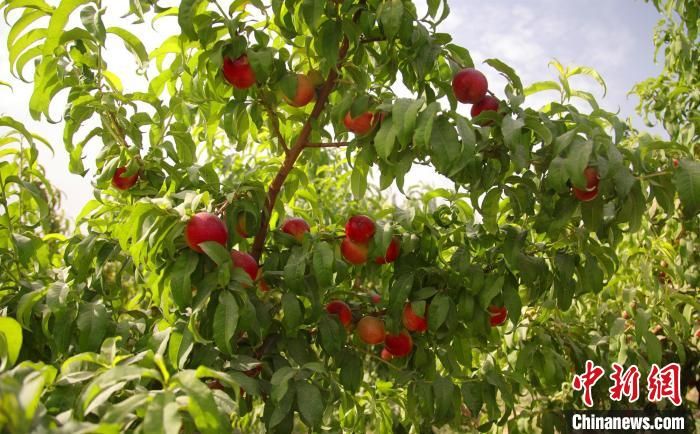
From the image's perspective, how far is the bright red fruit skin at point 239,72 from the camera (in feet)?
4.06

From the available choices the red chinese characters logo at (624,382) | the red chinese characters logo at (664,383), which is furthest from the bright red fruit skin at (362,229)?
the red chinese characters logo at (664,383)

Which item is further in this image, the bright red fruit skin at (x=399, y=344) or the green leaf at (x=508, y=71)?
the bright red fruit skin at (x=399, y=344)

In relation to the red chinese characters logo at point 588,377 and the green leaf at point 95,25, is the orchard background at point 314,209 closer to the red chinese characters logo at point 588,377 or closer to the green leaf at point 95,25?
the green leaf at point 95,25

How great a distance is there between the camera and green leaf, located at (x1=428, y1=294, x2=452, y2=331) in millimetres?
1256

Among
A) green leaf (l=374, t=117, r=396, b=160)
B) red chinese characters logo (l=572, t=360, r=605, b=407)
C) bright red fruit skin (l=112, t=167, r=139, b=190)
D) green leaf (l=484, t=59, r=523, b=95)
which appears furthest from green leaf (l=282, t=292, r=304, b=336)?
red chinese characters logo (l=572, t=360, r=605, b=407)

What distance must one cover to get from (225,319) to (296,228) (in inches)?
15.3

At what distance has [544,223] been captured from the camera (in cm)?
127

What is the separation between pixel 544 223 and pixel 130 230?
801 mm

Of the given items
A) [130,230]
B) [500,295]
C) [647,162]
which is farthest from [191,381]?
[647,162]

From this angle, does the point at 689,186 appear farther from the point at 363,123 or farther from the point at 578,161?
the point at 363,123

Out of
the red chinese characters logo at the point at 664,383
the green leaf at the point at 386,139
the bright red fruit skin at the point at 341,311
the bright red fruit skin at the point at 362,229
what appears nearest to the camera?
the green leaf at the point at 386,139

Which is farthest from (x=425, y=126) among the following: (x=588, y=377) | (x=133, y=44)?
(x=588, y=377)

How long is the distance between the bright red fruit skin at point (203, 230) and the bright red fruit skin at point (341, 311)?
0.46 metres

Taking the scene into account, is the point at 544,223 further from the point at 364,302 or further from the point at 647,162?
the point at 364,302
